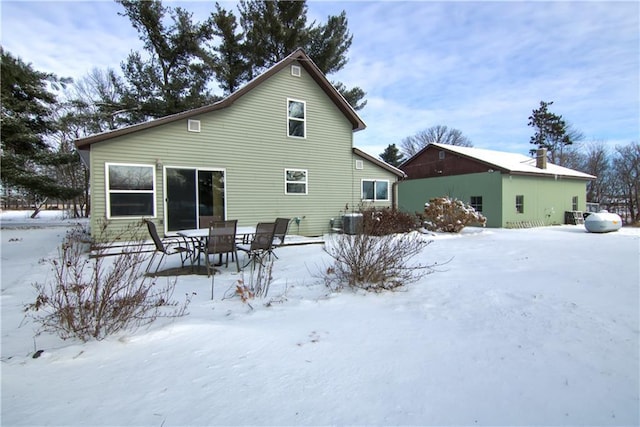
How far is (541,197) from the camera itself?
17531 millimetres

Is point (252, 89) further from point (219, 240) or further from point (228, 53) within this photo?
point (228, 53)

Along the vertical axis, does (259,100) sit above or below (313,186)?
above

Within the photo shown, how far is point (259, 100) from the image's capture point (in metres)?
10.7

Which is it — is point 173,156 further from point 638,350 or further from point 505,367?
point 638,350

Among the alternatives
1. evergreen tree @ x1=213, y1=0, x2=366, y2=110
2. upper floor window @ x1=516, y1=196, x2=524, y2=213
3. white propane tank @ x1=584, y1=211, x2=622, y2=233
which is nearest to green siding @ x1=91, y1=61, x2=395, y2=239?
evergreen tree @ x1=213, y1=0, x2=366, y2=110

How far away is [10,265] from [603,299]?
402 inches

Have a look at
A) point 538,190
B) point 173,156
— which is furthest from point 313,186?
point 538,190

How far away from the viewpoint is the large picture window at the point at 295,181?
439 inches

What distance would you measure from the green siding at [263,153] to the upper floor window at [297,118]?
0.50 feet

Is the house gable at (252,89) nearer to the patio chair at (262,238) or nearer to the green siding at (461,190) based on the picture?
the patio chair at (262,238)

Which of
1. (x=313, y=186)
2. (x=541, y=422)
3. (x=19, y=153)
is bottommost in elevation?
(x=541, y=422)

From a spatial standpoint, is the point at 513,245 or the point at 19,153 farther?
the point at 19,153

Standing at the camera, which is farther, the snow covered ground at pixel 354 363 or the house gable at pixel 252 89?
the house gable at pixel 252 89

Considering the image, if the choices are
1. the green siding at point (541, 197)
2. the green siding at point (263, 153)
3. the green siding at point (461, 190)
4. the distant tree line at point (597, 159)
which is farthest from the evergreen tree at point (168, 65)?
the distant tree line at point (597, 159)
